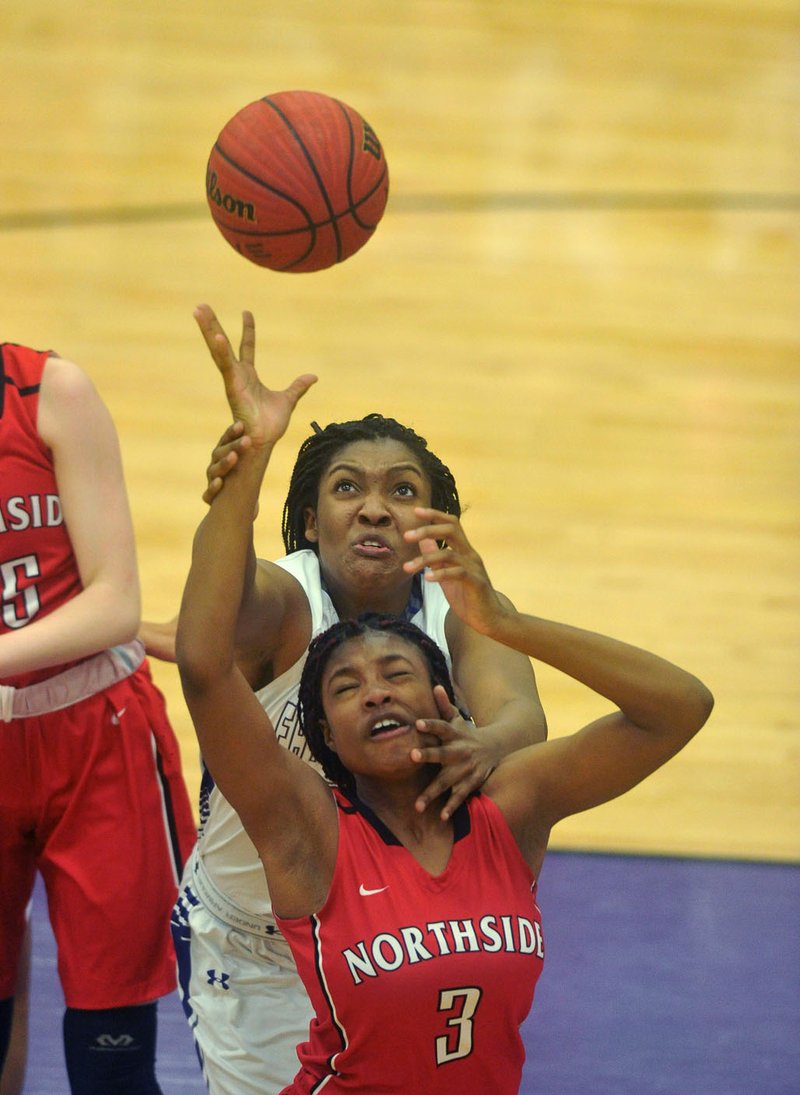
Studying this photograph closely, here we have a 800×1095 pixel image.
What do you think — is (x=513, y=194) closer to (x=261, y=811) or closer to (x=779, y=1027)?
(x=779, y=1027)

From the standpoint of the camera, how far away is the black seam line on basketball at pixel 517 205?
912 cm

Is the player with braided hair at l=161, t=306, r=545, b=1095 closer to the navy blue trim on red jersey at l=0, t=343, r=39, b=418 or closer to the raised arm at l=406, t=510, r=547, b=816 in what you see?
the raised arm at l=406, t=510, r=547, b=816

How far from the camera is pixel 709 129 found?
32.3 feet

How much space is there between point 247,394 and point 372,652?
1.67 ft

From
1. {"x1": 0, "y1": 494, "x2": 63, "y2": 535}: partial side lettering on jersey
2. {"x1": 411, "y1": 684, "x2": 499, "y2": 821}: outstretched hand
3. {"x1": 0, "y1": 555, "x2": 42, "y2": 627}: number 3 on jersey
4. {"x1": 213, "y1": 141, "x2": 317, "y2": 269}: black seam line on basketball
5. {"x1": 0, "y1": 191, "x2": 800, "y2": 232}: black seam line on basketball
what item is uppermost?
{"x1": 0, "y1": 191, "x2": 800, "y2": 232}: black seam line on basketball

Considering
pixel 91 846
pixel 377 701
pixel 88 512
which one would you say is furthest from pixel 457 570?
pixel 91 846

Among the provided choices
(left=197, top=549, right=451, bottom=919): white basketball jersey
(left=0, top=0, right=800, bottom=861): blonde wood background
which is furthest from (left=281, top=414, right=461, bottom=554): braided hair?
(left=0, top=0, right=800, bottom=861): blonde wood background

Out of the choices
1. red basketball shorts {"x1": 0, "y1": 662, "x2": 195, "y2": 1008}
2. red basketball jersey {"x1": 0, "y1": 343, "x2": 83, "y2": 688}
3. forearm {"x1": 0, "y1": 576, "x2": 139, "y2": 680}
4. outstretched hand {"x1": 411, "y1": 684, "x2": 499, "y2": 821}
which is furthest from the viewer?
red basketball shorts {"x1": 0, "y1": 662, "x2": 195, "y2": 1008}

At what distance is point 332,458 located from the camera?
11.8 ft

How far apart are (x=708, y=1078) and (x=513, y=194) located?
5.95 meters

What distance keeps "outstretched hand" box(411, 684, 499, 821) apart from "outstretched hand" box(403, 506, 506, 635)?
0.19 metres

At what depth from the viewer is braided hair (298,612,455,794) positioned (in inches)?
121

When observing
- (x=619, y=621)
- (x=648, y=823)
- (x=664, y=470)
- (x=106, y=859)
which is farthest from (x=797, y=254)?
(x=106, y=859)

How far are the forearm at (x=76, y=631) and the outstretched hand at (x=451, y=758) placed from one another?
78cm
